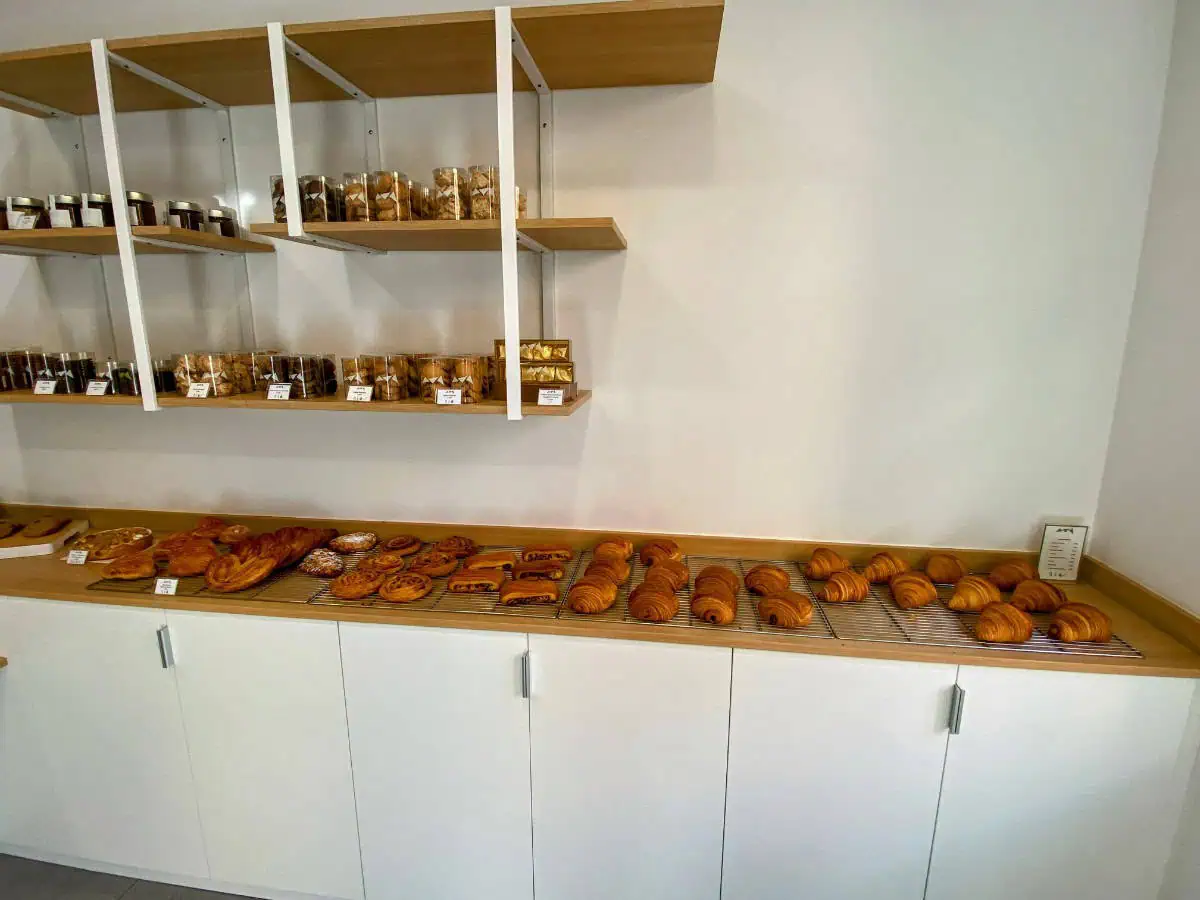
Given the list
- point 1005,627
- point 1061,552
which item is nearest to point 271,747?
point 1005,627

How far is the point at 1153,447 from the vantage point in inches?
59.7

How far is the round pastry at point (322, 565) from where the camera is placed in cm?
174

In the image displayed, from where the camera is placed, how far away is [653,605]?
4.71ft

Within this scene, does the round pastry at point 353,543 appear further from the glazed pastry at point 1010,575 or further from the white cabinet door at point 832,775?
the glazed pastry at point 1010,575

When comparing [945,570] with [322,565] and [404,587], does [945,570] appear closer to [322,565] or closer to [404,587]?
[404,587]

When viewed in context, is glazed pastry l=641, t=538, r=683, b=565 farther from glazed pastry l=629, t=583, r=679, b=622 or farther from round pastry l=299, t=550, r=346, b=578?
round pastry l=299, t=550, r=346, b=578

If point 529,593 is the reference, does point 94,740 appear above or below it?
below

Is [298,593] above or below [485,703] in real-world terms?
above

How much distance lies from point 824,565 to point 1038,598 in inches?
20.0

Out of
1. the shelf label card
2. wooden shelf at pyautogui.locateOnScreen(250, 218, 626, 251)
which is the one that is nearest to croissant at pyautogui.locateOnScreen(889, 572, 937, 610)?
the shelf label card

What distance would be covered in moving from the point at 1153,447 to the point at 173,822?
2.83 metres

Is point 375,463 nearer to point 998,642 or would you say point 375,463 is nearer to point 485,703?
point 485,703

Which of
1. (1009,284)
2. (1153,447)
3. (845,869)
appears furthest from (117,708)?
(1153,447)

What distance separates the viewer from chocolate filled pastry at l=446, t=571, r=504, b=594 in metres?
1.63
